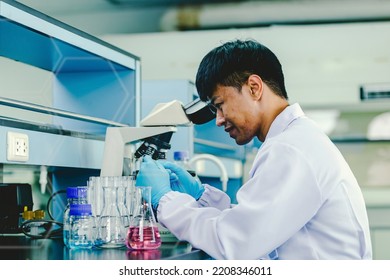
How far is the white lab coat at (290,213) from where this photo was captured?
141 centimetres

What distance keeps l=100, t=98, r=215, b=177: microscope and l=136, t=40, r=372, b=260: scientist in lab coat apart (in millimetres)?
178

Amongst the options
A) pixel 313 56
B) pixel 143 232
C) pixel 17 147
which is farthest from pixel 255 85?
pixel 313 56

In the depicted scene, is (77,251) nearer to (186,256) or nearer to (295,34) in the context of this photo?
(186,256)

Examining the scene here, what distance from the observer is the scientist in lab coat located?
1.42m

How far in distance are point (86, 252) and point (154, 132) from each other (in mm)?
449

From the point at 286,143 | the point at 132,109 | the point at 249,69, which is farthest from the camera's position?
the point at 132,109

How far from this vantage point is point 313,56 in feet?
13.8

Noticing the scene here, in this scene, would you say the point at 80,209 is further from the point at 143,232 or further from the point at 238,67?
the point at 238,67

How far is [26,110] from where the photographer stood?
189 centimetres

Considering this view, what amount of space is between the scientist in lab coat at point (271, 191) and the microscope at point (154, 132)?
178mm

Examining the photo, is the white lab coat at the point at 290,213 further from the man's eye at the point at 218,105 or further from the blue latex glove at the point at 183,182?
the blue latex glove at the point at 183,182

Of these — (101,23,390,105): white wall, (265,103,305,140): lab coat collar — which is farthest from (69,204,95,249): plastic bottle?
(101,23,390,105): white wall

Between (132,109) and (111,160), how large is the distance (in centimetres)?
47
